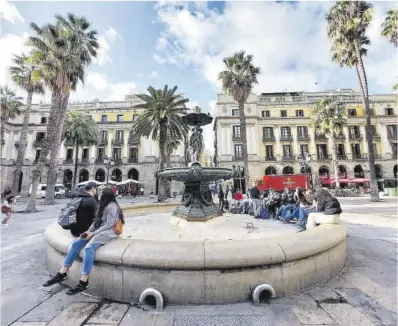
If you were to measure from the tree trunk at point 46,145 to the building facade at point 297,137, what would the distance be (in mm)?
22407

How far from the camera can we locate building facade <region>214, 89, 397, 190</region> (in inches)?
1348

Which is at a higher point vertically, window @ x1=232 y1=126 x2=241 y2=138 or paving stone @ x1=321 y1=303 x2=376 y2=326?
window @ x1=232 y1=126 x2=241 y2=138

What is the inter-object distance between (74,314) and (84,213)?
132cm

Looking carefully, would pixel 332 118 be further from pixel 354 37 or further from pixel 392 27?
pixel 392 27

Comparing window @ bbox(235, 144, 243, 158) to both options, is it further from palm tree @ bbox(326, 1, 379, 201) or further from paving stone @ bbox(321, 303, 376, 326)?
paving stone @ bbox(321, 303, 376, 326)

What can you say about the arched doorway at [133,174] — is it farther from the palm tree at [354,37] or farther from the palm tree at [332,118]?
the palm tree at [354,37]

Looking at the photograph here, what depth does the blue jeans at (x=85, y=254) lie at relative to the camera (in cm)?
282

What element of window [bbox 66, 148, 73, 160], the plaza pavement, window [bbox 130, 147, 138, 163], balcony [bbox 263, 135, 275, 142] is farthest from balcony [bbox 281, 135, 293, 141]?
window [bbox 66, 148, 73, 160]

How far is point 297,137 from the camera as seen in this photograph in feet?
117

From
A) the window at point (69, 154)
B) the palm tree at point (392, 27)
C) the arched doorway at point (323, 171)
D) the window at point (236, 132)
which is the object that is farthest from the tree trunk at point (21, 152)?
the arched doorway at point (323, 171)

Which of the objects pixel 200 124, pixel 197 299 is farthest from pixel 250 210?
pixel 197 299

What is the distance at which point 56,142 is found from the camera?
17.5m

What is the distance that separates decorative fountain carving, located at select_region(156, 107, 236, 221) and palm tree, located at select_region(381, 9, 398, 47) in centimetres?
1667

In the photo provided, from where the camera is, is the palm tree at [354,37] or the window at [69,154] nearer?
the palm tree at [354,37]
